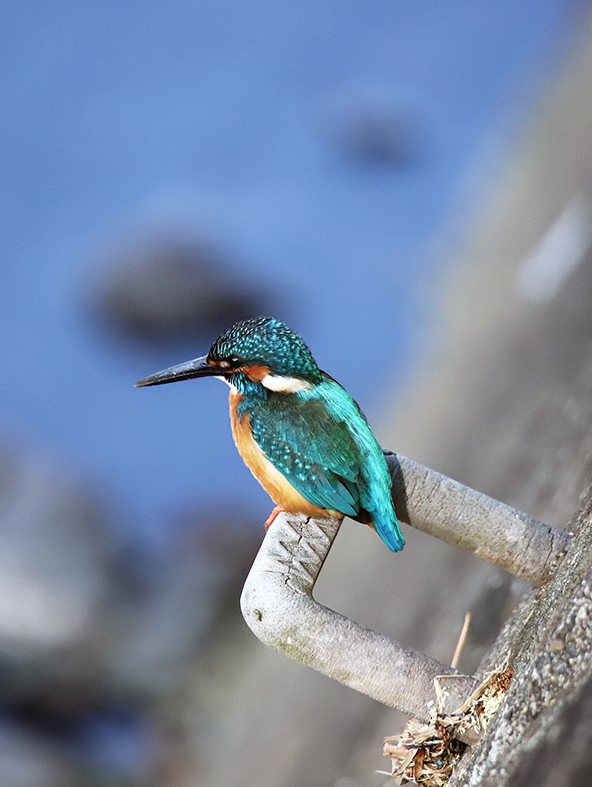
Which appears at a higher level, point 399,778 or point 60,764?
point 399,778

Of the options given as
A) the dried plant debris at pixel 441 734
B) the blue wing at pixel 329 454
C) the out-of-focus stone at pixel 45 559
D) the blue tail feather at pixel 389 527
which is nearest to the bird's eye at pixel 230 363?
the blue wing at pixel 329 454

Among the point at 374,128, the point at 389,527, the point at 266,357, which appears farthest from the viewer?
the point at 374,128

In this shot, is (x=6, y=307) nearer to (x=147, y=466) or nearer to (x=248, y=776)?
(x=147, y=466)

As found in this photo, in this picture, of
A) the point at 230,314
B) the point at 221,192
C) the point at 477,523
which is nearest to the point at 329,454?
the point at 477,523

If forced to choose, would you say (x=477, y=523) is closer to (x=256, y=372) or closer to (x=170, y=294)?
(x=256, y=372)

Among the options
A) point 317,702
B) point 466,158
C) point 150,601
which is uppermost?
point 466,158

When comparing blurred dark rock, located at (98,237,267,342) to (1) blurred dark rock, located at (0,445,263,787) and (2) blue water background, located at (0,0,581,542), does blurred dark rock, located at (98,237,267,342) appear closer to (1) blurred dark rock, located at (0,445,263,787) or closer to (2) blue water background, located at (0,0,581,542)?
(2) blue water background, located at (0,0,581,542)

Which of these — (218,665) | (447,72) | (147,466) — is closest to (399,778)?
(218,665)
